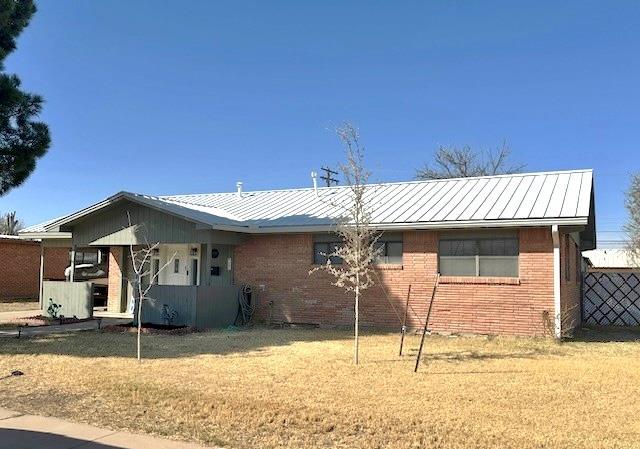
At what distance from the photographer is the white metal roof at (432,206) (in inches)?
539

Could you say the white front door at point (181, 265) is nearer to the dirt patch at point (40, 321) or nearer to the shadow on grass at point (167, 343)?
the dirt patch at point (40, 321)

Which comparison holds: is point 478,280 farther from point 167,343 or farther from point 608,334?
point 167,343

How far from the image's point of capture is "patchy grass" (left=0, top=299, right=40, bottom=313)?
21.7m

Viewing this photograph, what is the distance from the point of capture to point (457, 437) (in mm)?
5672

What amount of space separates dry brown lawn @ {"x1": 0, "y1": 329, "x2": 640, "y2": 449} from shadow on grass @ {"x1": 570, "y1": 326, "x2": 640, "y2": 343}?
2051 millimetres

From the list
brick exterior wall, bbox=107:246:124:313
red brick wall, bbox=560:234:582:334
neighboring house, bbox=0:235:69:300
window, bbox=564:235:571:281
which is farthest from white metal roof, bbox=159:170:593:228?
neighboring house, bbox=0:235:69:300

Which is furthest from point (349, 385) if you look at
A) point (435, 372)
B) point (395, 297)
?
point (395, 297)

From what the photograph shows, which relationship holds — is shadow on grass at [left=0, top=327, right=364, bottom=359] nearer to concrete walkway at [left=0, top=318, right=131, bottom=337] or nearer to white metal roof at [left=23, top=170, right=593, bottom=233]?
concrete walkway at [left=0, top=318, right=131, bottom=337]

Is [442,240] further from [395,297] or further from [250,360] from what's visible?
[250,360]

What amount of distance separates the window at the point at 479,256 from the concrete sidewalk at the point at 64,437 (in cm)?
1012

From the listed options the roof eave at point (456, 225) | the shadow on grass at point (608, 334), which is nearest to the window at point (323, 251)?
the roof eave at point (456, 225)

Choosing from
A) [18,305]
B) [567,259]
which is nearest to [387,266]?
[567,259]

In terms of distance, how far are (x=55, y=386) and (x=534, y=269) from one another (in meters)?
10.5

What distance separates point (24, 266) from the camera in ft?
91.6
